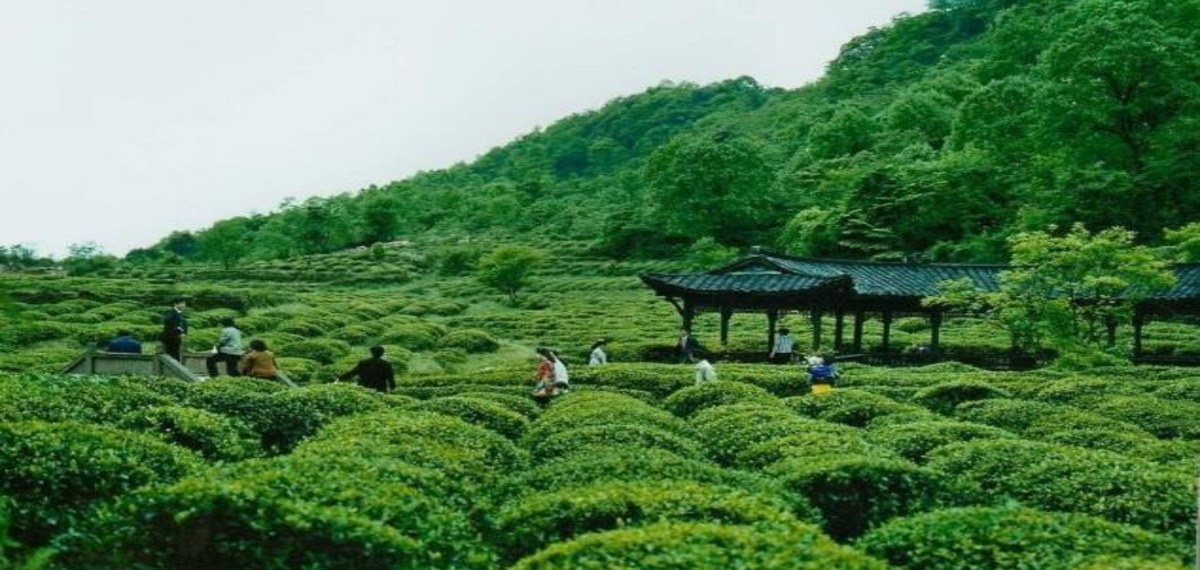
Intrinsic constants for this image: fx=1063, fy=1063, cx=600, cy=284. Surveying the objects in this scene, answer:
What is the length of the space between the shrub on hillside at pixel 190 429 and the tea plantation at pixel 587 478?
0.03 meters

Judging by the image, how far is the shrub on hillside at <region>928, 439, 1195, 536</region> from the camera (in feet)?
27.9

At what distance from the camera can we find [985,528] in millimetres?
6809

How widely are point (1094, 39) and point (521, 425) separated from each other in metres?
38.5

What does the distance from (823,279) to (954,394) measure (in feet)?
33.5

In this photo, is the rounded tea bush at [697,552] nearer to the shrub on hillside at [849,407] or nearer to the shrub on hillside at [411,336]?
the shrub on hillside at [849,407]

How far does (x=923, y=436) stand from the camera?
12586 millimetres

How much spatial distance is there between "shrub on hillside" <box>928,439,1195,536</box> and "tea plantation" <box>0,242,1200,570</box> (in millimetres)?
23

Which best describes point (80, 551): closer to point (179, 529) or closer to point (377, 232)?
point (179, 529)

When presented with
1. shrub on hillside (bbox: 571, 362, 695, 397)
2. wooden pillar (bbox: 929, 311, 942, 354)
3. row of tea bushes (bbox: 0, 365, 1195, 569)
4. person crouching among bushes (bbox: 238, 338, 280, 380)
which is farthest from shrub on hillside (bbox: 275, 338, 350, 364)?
row of tea bushes (bbox: 0, 365, 1195, 569)

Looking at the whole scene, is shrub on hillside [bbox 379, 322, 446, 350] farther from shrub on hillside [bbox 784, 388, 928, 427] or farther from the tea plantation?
shrub on hillside [bbox 784, 388, 928, 427]

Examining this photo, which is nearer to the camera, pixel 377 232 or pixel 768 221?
pixel 768 221

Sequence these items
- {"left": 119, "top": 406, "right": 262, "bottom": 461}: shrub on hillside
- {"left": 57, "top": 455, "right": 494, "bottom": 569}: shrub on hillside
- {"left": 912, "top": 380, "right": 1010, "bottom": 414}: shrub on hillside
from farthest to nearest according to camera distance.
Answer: {"left": 912, "top": 380, "right": 1010, "bottom": 414}: shrub on hillside → {"left": 119, "top": 406, "right": 262, "bottom": 461}: shrub on hillside → {"left": 57, "top": 455, "right": 494, "bottom": 569}: shrub on hillside

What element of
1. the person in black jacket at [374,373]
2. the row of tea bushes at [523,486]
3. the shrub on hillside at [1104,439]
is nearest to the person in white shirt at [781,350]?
the person in black jacket at [374,373]

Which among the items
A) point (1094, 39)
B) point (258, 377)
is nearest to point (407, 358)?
point (258, 377)
